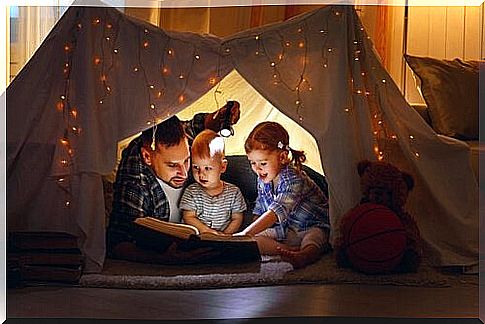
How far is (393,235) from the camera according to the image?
7.16 ft

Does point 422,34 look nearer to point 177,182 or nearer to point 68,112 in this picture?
point 177,182

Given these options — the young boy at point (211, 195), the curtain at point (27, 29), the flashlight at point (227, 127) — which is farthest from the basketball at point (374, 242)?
the curtain at point (27, 29)

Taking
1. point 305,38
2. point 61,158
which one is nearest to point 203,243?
point 61,158

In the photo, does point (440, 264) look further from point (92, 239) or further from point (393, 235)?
point (92, 239)

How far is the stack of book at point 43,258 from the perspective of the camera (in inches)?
82.5

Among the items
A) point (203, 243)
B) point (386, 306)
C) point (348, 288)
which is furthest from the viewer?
point (203, 243)

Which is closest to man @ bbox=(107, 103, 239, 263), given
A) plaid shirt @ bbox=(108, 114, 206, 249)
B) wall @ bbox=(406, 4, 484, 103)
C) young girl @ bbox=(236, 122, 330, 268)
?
plaid shirt @ bbox=(108, 114, 206, 249)

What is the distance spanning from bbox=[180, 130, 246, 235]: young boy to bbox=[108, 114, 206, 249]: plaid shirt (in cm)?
5

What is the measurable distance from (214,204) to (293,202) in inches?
7.9

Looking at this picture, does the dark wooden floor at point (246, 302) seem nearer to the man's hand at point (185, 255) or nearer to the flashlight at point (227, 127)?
the man's hand at point (185, 255)

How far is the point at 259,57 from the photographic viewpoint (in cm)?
226

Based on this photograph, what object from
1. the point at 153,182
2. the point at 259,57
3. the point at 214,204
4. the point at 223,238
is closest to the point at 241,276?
the point at 223,238

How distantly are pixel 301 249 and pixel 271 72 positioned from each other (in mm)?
440

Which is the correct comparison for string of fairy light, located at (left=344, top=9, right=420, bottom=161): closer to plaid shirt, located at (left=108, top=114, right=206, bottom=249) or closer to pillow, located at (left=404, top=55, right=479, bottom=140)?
pillow, located at (left=404, top=55, right=479, bottom=140)
